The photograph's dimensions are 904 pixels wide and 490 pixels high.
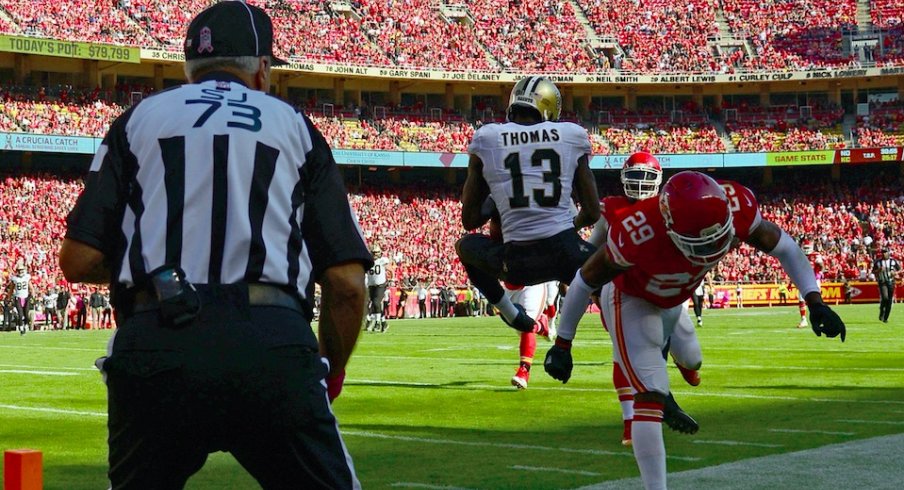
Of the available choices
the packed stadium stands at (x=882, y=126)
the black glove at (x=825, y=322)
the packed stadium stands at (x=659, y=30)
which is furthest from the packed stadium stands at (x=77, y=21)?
the black glove at (x=825, y=322)

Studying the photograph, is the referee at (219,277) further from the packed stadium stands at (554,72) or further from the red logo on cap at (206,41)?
the packed stadium stands at (554,72)

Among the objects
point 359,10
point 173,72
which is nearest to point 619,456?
point 173,72

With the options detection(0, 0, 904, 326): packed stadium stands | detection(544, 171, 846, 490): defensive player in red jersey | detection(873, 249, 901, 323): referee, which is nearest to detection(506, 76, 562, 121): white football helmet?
detection(544, 171, 846, 490): defensive player in red jersey

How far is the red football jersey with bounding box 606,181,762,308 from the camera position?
234 inches

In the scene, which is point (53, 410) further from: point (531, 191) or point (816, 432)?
point (816, 432)

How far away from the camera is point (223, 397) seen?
291 centimetres

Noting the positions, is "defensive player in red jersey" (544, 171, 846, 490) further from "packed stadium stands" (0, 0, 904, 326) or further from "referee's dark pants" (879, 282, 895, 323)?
"packed stadium stands" (0, 0, 904, 326)

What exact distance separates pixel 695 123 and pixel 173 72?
22.5 metres

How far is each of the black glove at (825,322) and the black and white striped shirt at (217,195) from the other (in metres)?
3.00

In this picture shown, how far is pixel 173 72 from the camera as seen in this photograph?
156ft

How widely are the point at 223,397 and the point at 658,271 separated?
3509mm

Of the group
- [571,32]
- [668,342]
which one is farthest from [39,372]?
[571,32]

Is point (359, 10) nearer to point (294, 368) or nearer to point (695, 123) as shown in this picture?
point (695, 123)

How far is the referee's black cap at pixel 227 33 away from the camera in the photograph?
3.24m
